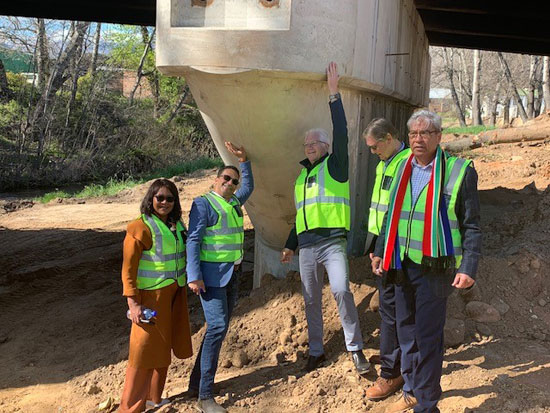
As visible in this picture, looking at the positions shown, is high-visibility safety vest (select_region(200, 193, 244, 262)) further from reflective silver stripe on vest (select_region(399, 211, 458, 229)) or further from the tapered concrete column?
reflective silver stripe on vest (select_region(399, 211, 458, 229))

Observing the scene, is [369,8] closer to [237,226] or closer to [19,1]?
[237,226]

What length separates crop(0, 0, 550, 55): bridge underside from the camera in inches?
333

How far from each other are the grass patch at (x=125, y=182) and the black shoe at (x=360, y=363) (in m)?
13.3

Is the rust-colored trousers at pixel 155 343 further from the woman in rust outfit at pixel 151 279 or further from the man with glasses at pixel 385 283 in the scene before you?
the man with glasses at pixel 385 283

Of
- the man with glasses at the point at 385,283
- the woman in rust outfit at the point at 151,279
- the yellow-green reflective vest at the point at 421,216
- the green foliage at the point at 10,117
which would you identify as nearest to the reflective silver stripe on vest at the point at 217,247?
the woman in rust outfit at the point at 151,279

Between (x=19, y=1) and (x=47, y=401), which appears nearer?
(x=47, y=401)

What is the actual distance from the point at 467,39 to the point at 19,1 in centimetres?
900

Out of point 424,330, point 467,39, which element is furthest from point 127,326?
point 467,39

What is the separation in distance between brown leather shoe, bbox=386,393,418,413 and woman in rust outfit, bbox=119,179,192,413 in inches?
70.4

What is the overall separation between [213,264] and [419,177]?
174 centimetres

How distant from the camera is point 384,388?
419 centimetres

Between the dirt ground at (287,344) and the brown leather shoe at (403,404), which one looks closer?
the brown leather shoe at (403,404)

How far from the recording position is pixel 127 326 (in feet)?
22.6

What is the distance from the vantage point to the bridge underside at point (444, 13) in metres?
8.47
